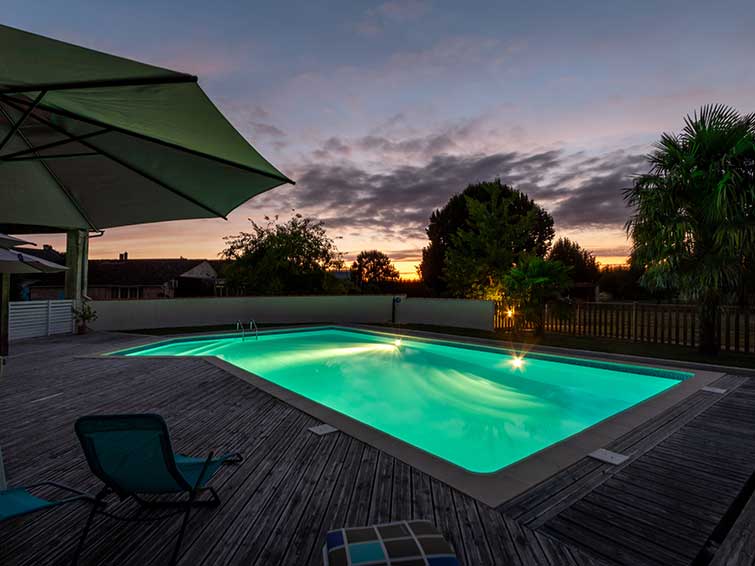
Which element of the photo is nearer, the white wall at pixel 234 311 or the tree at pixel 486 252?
the white wall at pixel 234 311

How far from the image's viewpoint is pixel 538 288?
1159cm

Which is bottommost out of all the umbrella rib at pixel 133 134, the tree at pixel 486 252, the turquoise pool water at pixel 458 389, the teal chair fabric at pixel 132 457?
the turquoise pool water at pixel 458 389

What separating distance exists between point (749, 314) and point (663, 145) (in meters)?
3.97

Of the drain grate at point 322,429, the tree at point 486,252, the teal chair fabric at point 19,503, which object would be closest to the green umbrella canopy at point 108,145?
the teal chair fabric at point 19,503

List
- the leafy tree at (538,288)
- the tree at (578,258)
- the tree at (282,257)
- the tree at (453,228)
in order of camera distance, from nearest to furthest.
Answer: the leafy tree at (538,288) < the tree at (282,257) < the tree at (453,228) < the tree at (578,258)

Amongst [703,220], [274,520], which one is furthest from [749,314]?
[274,520]

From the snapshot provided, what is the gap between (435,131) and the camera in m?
15.1

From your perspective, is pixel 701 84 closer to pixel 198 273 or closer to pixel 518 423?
pixel 518 423

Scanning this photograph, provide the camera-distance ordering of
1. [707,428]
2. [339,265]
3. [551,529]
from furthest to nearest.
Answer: [339,265] < [707,428] < [551,529]

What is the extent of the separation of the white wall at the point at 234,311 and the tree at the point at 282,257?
12.7 feet

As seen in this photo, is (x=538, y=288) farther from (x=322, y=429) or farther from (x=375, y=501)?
(x=375, y=501)

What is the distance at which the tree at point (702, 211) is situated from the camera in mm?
7270

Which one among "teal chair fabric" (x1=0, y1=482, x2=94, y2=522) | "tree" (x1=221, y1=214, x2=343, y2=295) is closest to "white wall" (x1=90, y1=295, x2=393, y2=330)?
"tree" (x1=221, y1=214, x2=343, y2=295)

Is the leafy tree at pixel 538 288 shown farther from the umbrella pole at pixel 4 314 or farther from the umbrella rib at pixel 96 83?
the umbrella pole at pixel 4 314
